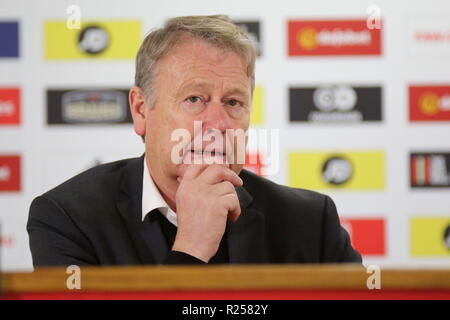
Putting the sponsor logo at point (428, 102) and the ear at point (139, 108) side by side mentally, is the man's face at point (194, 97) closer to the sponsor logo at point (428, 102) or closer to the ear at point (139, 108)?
the ear at point (139, 108)

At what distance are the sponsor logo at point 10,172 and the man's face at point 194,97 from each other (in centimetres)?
87

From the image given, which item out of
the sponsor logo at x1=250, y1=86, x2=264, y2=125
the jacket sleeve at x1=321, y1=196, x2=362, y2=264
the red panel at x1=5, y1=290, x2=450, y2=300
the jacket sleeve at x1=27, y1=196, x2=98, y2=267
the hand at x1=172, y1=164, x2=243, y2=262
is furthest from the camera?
the sponsor logo at x1=250, y1=86, x2=264, y2=125

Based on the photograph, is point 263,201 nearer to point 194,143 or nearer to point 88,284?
point 194,143

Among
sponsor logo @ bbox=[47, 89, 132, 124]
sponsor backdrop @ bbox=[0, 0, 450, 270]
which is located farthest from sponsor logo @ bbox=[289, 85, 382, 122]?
sponsor logo @ bbox=[47, 89, 132, 124]

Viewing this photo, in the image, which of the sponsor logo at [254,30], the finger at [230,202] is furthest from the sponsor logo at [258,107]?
the finger at [230,202]

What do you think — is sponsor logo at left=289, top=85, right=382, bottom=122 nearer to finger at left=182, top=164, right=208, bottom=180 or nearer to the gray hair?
the gray hair

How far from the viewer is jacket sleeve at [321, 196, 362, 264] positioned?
1.28 m

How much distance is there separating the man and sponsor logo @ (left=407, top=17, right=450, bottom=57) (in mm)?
919

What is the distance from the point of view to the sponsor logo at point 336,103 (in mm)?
2000

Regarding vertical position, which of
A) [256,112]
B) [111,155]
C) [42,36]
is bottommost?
[111,155]

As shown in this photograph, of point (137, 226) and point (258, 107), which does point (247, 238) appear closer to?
point (137, 226)
